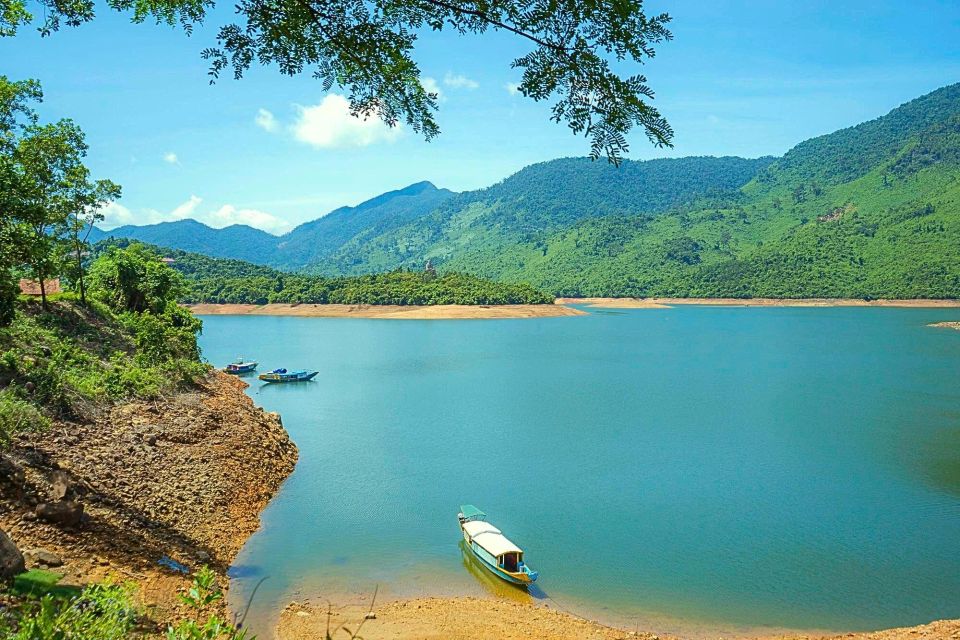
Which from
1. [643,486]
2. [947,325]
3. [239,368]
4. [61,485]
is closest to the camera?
[61,485]

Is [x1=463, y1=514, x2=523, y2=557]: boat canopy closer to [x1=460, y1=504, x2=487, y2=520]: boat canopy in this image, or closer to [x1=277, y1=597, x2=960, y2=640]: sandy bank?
[x1=460, y1=504, x2=487, y2=520]: boat canopy

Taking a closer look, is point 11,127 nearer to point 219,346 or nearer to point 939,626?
point 939,626

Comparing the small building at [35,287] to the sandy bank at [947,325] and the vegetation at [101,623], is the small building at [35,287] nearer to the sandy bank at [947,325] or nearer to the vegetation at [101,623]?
the vegetation at [101,623]

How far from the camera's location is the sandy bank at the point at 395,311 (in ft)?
292

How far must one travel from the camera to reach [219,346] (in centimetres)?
5722

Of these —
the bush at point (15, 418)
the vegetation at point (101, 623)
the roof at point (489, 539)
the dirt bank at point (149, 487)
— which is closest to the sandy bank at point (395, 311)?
the dirt bank at point (149, 487)

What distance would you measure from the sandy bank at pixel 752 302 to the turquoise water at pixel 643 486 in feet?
217

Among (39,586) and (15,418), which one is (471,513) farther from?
(39,586)

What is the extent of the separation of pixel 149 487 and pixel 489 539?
7284 millimetres

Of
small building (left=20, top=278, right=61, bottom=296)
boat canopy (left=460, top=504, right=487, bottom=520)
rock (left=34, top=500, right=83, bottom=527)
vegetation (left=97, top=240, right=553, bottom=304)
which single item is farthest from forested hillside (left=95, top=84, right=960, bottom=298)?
rock (left=34, top=500, right=83, bottom=527)

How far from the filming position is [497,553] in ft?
44.1

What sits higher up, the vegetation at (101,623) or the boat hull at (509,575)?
the vegetation at (101,623)

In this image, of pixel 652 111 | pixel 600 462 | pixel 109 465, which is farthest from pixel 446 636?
pixel 600 462

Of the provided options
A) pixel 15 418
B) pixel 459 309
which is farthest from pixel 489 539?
pixel 459 309
